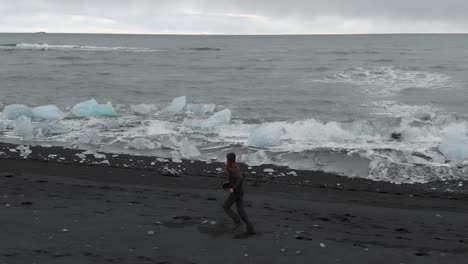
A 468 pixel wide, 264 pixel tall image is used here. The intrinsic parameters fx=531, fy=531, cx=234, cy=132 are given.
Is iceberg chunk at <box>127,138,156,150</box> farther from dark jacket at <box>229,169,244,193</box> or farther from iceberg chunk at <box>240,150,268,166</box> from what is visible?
dark jacket at <box>229,169,244,193</box>

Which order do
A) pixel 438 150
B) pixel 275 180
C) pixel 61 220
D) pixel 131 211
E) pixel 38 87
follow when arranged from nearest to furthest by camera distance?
pixel 61 220 → pixel 131 211 → pixel 275 180 → pixel 438 150 → pixel 38 87

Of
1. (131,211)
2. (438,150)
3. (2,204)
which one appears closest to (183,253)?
(131,211)

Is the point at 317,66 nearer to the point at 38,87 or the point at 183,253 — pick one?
the point at 38,87

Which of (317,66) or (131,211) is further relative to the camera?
(317,66)

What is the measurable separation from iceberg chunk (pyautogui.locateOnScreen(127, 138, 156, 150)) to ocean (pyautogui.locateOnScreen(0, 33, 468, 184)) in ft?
0.11

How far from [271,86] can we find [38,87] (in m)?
13.3

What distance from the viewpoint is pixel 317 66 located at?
141ft

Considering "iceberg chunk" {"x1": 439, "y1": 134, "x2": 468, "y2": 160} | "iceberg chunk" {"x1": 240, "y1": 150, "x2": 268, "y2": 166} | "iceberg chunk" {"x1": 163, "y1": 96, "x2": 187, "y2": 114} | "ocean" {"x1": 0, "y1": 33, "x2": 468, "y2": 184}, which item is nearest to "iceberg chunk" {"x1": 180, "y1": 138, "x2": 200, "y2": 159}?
"ocean" {"x1": 0, "y1": 33, "x2": 468, "y2": 184}

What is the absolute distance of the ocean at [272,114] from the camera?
13469mm

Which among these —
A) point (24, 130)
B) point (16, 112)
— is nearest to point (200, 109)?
point (16, 112)

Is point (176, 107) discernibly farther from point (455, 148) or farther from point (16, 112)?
point (455, 148)

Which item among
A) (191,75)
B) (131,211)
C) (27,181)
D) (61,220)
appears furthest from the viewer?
(191,75)

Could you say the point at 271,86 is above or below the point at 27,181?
above

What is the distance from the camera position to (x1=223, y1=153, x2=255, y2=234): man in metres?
7.23
